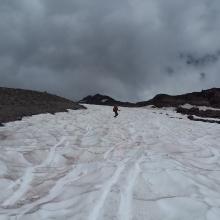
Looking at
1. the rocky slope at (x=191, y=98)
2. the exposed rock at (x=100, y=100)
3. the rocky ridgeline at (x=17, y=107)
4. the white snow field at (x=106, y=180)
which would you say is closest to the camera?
the white snow field at (x=106, y=180)

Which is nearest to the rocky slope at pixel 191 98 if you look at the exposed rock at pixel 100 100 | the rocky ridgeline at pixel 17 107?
the exposed rock at pixel 100 100

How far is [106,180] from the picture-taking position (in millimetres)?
6762

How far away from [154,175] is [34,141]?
16.9 ft

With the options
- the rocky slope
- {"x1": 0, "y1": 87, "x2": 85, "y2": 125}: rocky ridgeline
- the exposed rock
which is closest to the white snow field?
{"x1": 0, "y1": 87, "x2": 85, "y2": 125}: rocky ridgeline

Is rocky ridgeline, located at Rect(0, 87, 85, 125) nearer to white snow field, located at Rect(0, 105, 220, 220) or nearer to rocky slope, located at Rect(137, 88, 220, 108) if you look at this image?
white snow field, located at Rect(0, 105, 220, 220)

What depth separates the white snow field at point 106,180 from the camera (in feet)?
17.1

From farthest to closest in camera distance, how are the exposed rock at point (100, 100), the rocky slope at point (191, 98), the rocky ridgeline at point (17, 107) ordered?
the exposed rock at point (100, 100) → the rocky slope at point (191, 98) → the rocky ridgeline at point (17, 107)

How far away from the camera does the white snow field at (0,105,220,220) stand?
5.21 m

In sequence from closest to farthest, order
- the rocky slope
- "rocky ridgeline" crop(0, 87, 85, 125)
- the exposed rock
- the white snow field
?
the white snow field → "rocky ridgeline" crop(0, 87, 85, 125) → the rocky slope → the exposed rock

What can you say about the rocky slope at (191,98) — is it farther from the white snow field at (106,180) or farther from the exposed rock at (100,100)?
the white snow field at (106,180)

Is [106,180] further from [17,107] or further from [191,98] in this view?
[191,98]

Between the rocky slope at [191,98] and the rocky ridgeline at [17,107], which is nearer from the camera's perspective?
the rocky ridgeline at [17,107]

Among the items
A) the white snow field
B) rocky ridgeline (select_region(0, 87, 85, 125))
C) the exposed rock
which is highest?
the exposed rock

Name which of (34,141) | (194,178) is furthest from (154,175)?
(34,141)
